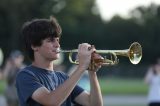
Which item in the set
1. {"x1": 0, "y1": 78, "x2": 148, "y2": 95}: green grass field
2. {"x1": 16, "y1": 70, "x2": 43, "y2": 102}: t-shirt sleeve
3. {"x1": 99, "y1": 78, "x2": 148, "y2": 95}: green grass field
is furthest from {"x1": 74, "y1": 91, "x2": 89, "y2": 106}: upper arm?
{"x1": 0, "y1": 78, "x2": 148, "y2": 95}: green grass field

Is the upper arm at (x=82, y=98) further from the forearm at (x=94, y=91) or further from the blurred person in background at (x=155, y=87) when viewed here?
the blurred person in background at (x=155, y=87)

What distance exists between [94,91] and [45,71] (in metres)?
0.42

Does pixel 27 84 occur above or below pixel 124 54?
below

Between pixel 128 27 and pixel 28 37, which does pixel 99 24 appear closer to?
pixel 128 27

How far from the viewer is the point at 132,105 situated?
22.9 meters

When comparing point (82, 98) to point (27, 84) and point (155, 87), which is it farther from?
point (155, 87)

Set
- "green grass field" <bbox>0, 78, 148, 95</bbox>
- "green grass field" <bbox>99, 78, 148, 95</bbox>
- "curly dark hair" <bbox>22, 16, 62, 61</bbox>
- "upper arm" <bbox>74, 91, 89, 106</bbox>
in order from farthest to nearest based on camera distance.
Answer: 1. "green grass field" <bbox>0, 78, 148, 95</bbox>
2. "green grass field" <bbox>99, 78, 148, 95</bbox>
3. "upper arm" <bbox>74, 91, 89, 106</bbox>
4. "curly dark hair" <bbox>22, 16, 62, 61</bbox>

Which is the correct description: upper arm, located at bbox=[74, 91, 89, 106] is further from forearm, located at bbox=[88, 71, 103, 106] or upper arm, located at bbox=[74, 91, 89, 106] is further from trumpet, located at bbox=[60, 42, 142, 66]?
trumpet, located at bbox=[60, 42, 142, 66]

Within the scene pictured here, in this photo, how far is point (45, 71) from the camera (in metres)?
5.30

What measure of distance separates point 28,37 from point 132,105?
17.9m

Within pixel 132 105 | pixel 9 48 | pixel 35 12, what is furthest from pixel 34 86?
pixel 35 12

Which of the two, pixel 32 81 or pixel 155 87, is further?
pixel 155 87

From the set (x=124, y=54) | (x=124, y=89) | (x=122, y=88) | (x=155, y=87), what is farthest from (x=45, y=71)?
(x=122, y=88)

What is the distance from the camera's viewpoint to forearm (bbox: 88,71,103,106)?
5.31 m
